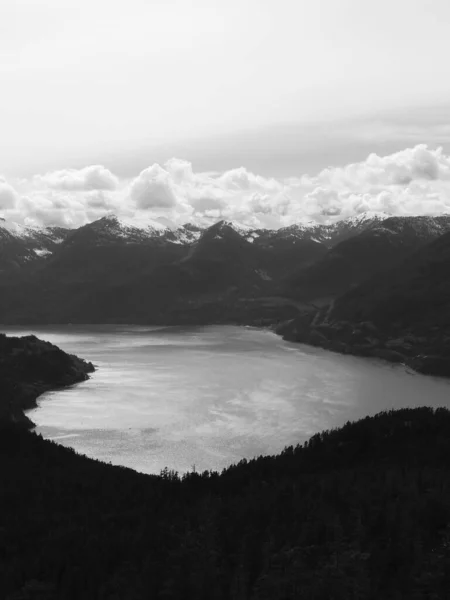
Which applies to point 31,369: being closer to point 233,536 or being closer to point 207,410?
point 207,410

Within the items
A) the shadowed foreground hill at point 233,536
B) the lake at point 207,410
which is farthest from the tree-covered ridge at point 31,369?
the shadowed foreground hill at point 233,536

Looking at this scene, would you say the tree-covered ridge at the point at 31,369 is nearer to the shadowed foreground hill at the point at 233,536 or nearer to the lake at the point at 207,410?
the lake at the point at 207,410

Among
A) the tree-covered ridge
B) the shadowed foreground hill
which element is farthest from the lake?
the shadowed foreground hill

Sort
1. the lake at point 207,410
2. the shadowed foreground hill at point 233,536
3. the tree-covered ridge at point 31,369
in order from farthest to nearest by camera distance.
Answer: the tree-covered ridge at point 31,369
the lake at point 207,410
the shadowed foreground hill at point 233,536

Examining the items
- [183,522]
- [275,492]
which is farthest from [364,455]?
[183,522]

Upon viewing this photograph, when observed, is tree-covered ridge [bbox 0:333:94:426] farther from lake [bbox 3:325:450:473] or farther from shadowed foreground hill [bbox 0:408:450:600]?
shadowed foreground hill [bbox 0:408:450:600]

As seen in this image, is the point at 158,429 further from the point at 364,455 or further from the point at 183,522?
the point at 183,522

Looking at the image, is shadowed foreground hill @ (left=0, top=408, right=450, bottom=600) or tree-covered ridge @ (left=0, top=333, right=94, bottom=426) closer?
shadowed foreground hill @ (left=0, top=408, right=450, bottom=600)

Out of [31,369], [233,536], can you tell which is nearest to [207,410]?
[31,369]
